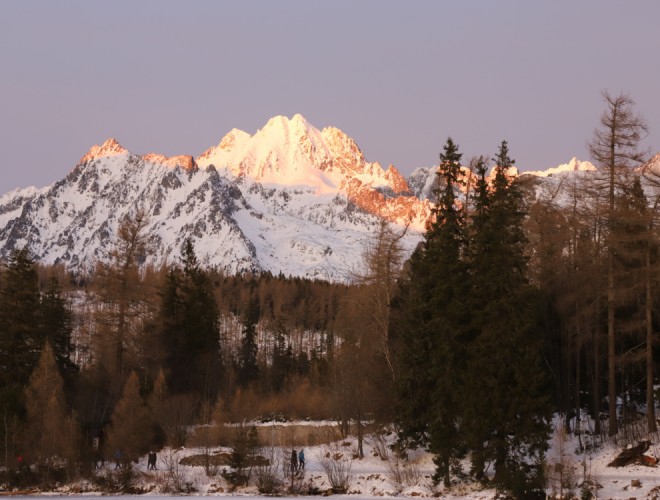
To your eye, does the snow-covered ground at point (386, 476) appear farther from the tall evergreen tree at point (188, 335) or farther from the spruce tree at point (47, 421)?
the tall evergreen tree at point (188, 335)

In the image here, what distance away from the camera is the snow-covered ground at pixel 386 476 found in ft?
103

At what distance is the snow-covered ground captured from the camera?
1238 inches

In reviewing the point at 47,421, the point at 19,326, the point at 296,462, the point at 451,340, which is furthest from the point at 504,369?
the point at 19,326

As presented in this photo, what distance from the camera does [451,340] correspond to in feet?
119

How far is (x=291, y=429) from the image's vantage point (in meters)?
54.0

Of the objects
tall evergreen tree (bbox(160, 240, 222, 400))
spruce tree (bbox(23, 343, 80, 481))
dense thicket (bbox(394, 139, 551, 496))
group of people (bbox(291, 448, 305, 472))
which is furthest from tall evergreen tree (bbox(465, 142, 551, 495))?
tall evergreen tree (bbox(160, 240, 222, 400))

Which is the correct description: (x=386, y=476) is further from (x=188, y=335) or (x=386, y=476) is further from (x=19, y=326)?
(x=188, y=335)

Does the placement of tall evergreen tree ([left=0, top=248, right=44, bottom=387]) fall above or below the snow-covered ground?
above

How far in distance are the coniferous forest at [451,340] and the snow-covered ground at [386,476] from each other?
3.36 ft

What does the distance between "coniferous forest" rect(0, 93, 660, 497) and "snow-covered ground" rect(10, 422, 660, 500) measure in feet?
3.36

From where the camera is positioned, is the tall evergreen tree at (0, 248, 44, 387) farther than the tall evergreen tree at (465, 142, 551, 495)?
Yes

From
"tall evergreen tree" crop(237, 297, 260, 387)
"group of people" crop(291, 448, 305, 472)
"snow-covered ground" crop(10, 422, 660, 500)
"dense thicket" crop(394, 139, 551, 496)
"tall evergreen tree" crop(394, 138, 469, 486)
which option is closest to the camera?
"snow-covered ground" crop(10, 422, 660, 500)

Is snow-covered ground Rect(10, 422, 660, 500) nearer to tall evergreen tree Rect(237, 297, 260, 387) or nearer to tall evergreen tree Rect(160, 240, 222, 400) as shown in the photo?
tall evergreen tree Rect(160, 240, 222, 400)

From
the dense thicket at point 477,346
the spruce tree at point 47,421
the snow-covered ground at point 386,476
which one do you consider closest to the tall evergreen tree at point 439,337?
the dense thicket at point 477,346
